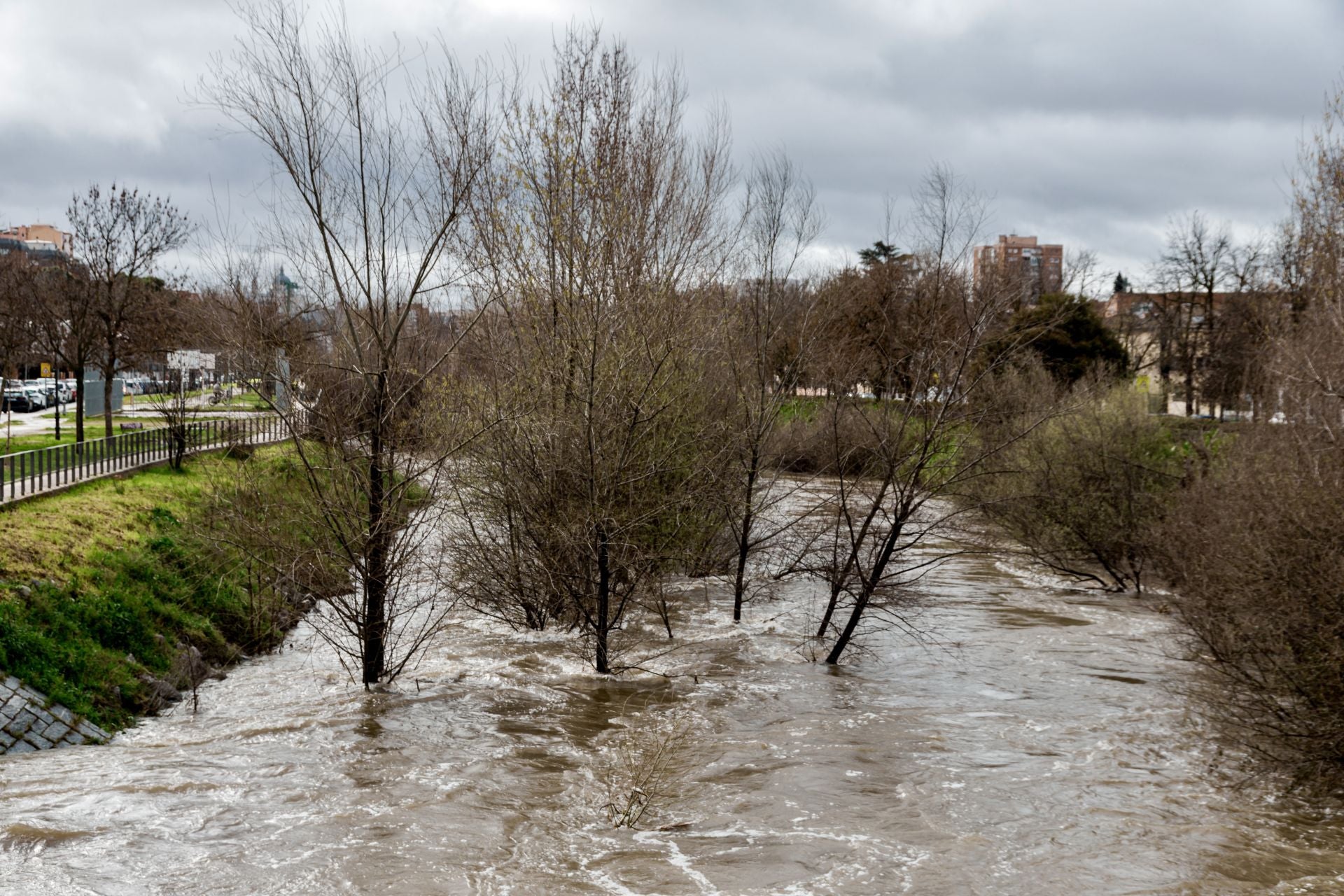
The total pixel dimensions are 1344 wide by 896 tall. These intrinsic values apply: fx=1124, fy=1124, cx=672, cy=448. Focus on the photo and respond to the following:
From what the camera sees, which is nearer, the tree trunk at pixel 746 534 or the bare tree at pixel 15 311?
the tree trunk at pixel 746 534

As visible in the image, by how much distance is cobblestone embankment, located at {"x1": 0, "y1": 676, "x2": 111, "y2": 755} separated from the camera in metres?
10.4

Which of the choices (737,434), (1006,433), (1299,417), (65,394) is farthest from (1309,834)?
(65,394)

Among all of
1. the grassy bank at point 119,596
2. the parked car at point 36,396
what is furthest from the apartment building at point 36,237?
the grassy bank at point 119,596

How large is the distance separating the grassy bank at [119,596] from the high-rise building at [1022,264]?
Result: 9.41 metres

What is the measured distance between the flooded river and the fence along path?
350cm

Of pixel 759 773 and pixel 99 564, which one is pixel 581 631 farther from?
pixel 99 564

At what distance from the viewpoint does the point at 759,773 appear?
409 inches

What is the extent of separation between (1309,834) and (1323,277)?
11415 millimetres

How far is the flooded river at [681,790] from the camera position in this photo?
8.12 metres

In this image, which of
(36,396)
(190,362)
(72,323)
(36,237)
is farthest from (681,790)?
(36,237)

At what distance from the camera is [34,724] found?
10609mm

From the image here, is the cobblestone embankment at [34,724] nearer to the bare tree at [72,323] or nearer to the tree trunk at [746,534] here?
the tree trunk at [746,534]

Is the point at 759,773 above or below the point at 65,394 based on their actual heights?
below

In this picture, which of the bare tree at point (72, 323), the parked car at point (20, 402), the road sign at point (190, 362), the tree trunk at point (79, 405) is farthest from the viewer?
the parked car at point (20, 402)
